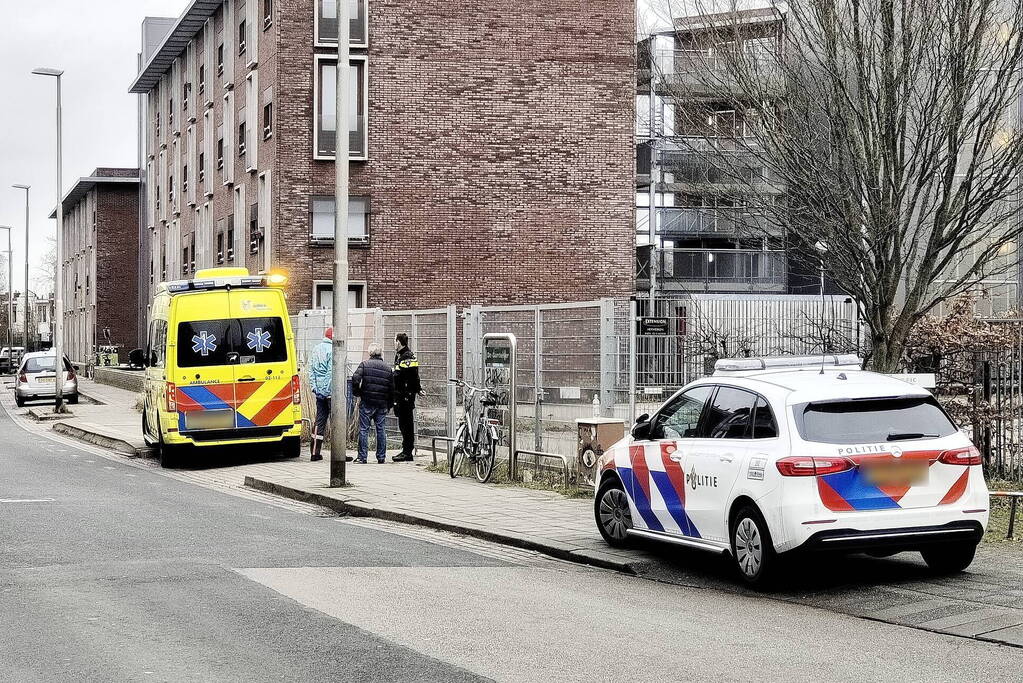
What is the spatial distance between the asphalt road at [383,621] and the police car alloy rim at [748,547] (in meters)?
0.23

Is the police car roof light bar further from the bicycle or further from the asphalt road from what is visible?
the bicycle

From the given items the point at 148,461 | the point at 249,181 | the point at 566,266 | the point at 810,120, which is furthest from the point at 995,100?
the point at 249,181

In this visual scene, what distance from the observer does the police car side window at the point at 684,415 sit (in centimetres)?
1025

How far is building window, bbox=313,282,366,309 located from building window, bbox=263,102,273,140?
197 inches

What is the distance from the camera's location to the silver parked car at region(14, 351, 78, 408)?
43.9 m

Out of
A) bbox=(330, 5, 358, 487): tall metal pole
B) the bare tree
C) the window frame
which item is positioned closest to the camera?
the bare tree

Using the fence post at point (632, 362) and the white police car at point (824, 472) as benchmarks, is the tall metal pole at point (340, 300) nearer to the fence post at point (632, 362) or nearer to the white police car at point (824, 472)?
the fence post at point (632, 362)

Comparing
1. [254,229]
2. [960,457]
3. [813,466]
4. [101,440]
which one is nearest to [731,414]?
[813,466]

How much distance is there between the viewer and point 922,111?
13625mm

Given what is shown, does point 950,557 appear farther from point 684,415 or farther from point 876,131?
point 876,131

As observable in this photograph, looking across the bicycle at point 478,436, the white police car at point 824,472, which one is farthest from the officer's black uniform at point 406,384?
the white police car at point 824,472

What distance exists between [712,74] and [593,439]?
4.19 m

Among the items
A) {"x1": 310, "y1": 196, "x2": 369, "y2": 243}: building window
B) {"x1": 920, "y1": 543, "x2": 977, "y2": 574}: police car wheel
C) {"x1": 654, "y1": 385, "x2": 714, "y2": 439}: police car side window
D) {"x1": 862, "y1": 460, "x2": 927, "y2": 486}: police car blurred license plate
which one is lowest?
{"x1": 920, "y1": 543, "x2": 977, "y2": 574}: police car wheel

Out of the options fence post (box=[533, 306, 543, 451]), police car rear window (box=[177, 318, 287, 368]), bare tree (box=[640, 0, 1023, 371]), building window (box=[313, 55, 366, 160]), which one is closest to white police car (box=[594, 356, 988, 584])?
bare tree (box=[640, 0, 1023, 371])
